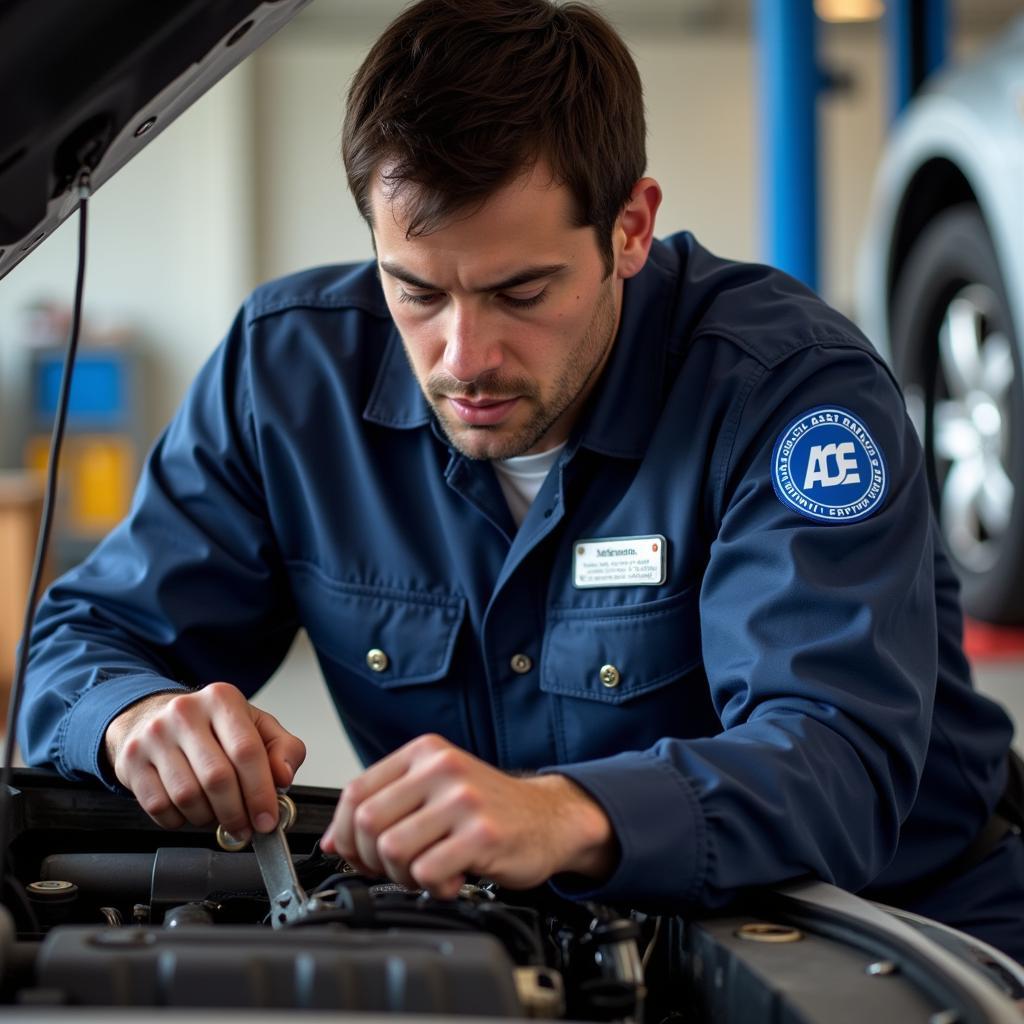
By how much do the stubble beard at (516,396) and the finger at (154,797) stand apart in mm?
383

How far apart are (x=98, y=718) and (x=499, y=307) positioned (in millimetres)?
444

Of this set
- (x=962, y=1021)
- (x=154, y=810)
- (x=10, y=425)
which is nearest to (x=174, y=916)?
(x=154, y=810)

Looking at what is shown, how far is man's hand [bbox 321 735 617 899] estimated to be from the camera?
30.4 inches

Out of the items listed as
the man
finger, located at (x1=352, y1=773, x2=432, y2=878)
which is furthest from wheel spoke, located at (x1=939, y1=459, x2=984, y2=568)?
finger, located at (x1=352, y1=773, x2=432, y2=878)

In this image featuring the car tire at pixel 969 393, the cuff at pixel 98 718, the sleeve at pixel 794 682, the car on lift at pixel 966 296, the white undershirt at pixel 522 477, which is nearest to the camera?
the sleeve at pixel 794 682

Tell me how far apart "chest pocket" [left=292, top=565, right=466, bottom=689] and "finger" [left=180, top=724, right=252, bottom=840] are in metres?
0.38

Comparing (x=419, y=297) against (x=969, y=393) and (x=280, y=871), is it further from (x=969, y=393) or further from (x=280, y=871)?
(x=969, y=393)

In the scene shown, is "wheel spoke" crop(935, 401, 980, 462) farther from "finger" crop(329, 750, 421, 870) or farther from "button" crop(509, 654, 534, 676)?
"finger" crop(329, 750, 421, 870)

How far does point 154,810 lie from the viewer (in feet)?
3.23

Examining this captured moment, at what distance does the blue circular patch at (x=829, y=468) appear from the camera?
110cm

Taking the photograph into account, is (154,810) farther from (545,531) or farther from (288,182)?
(288,182)

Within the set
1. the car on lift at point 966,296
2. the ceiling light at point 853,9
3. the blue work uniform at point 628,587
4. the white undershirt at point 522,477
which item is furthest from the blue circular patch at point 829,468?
the ceiling light at point 853,9

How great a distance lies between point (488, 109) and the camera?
1.12 metres

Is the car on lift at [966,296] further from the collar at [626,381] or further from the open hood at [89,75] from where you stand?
the open hood at [89,75]
